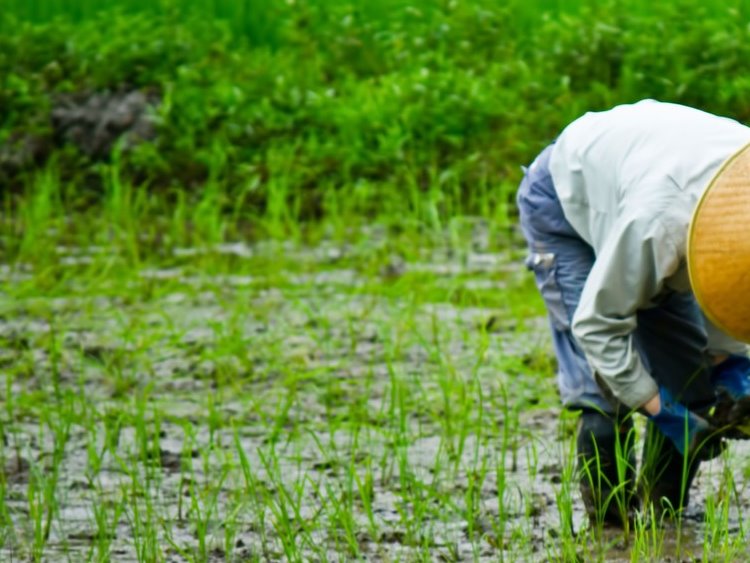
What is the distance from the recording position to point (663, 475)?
12.3 feet

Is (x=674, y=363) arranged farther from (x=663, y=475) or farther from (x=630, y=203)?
(x=630, y=203)

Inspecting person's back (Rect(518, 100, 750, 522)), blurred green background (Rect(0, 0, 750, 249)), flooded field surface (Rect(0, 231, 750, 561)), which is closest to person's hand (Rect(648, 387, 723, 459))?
person's back (Rect(518, 100, 750, 522))

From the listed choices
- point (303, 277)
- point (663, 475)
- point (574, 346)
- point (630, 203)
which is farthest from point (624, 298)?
point (303, 277)

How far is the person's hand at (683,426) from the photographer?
3.34 meters

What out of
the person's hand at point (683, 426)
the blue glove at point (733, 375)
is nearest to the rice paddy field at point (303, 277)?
the person's hand at point (683, 426)

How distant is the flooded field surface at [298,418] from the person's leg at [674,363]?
0.45ft

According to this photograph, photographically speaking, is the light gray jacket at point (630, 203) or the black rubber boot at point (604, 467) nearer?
the light gray jacket at point (630, 203)

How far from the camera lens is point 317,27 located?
9.34m

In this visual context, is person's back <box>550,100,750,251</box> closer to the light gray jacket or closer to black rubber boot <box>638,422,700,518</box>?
the light gray jacket

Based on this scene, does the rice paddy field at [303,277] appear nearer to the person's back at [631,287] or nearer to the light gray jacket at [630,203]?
the person's back at [631,287]

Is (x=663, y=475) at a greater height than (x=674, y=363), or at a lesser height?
lesser

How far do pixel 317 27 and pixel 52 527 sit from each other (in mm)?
5858

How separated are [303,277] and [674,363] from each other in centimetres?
315

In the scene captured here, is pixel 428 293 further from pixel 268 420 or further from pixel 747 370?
pixel 747 370
